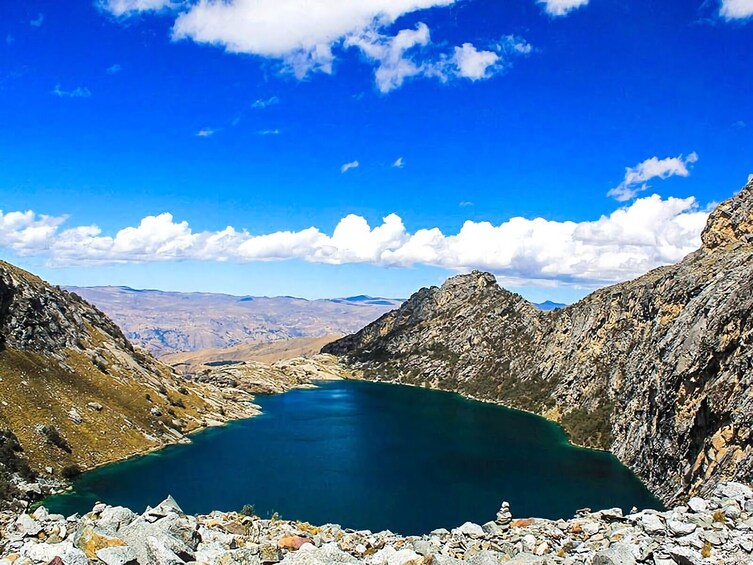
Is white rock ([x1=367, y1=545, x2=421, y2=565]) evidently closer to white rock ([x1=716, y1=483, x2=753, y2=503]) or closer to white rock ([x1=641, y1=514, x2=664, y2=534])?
white rock ([x1=641, y1=514, x2=664, y2=534])

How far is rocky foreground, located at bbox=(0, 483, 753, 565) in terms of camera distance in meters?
23.9

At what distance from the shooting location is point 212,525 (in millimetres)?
32219

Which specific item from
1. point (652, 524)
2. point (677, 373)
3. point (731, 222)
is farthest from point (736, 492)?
point (731, 222)

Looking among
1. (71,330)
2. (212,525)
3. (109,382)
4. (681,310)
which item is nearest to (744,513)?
(212,525)

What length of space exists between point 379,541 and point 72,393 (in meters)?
93.4

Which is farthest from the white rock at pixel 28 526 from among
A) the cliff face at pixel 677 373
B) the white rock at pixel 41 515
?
the cliff face at pixel 677 373

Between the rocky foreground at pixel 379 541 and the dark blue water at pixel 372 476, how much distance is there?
36.6 m

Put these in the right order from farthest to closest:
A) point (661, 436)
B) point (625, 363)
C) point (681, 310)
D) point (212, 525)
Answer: point (625, 363) → point (681, 310) → point (661, 436) → point (212, 525)

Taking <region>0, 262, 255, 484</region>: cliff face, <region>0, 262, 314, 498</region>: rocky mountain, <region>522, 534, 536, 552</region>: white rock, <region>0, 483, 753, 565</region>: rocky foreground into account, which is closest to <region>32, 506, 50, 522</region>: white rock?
<region>0, 483, 753, 565</region>: rocky foreground

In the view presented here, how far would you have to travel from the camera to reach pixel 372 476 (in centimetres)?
9412

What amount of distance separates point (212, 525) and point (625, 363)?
470ft

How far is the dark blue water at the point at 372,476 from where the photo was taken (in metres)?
75.6

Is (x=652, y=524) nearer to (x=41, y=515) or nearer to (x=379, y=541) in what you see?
(x=379, y=541)

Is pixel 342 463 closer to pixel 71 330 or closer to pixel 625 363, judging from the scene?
pixel 71 330
